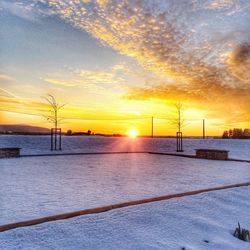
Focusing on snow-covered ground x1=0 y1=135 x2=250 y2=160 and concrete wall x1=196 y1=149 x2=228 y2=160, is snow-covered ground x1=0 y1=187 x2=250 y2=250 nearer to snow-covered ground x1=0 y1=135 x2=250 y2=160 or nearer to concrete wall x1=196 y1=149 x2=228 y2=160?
concrete wall x1=196 y1=149 x2=228 y2=160

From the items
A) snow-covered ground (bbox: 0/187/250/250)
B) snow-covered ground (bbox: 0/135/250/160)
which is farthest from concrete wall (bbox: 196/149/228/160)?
snow-covered ground (bbox: 0/187/250/250)

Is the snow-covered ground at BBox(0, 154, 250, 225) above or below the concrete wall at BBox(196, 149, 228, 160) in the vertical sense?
below

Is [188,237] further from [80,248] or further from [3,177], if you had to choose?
[3,177]

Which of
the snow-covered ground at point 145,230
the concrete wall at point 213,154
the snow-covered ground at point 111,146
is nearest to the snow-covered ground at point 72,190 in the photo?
the snow-covered ground at point 145,230

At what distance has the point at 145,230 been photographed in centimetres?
467

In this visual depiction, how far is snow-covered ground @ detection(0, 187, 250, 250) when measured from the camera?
4.10 metres

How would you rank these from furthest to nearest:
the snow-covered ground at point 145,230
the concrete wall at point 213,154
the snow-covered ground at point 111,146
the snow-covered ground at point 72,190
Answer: the snow-covered ground at point 111,146
the concrete wall at point 213,154
the snow-covered ground at point 72,190
the snow-covered ground at point 145,230

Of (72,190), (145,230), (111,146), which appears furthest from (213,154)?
(111,146)

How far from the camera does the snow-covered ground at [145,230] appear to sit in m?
4.10

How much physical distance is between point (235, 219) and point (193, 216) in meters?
0.88

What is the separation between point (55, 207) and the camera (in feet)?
18.4

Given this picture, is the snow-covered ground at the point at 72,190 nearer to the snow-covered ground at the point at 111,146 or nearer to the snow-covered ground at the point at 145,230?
the snow-covered ground at the point at 145,230

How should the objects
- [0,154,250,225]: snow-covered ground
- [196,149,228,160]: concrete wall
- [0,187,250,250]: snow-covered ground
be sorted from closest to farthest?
[0,187,250,250]: snow-covered ground < [0,154,250,225]: snow-covered ground < [196,149,228,160]: concrete wall

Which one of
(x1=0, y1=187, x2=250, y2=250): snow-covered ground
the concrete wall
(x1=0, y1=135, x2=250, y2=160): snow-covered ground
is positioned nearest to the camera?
(x1=0, y1=187, x2=250, y2=250): snow-covered ground
